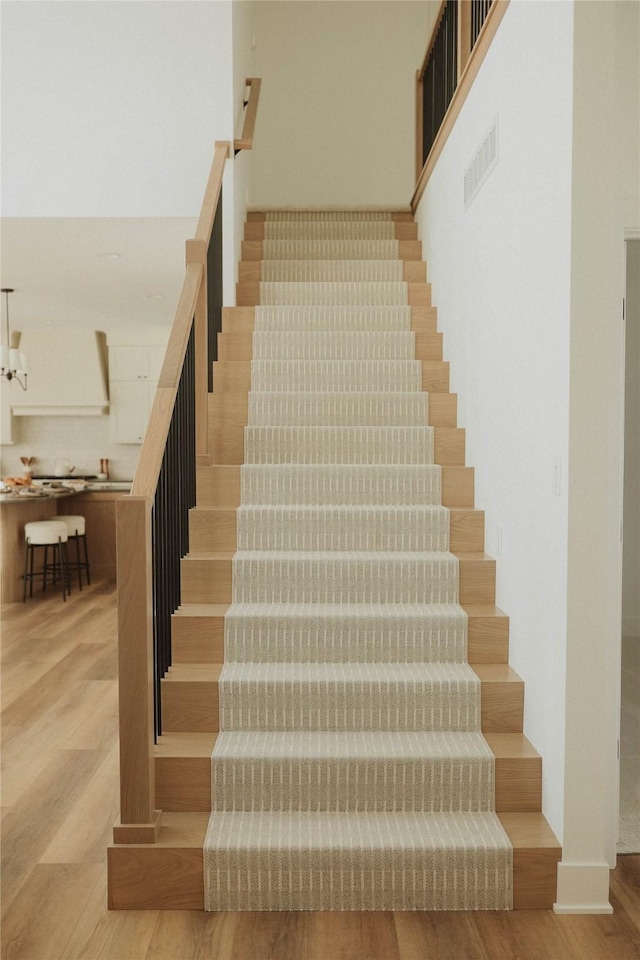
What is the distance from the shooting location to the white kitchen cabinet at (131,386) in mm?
8938

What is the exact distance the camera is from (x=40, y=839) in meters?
2.64

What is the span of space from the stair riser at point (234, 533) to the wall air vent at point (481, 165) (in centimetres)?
145

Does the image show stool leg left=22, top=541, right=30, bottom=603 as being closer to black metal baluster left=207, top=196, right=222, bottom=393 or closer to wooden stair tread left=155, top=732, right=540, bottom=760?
black metal baluster left=207, top=196, right=222, bottom=393

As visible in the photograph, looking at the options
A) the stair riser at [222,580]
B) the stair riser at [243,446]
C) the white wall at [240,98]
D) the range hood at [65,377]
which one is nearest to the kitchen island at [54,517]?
the range hood at [65,377]

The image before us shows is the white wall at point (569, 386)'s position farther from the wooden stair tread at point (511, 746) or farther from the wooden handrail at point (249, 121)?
the wooden handrail at point (249, 121)

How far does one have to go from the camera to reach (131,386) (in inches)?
352

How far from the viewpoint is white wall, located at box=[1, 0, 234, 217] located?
4.52 meters

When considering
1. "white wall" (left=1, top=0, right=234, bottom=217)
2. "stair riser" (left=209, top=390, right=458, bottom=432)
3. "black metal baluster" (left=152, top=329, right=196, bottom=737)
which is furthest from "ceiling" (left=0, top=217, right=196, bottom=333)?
"black metal baluster" (left=152, top=329, right=196, bottom=737)

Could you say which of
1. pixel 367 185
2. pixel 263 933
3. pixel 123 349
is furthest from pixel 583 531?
pixel 123 349

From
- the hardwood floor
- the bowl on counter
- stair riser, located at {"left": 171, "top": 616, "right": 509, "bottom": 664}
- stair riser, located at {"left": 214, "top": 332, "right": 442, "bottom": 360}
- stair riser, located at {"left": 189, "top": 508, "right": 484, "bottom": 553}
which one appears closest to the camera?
the hardwood floor

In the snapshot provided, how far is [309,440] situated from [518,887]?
2.18 m

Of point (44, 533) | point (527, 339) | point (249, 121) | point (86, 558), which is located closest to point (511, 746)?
point (527, 339)

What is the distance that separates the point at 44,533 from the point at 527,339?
17.8 feet

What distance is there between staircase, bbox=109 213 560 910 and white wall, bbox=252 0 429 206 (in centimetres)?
420
